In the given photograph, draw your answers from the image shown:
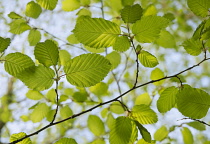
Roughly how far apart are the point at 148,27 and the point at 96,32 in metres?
0.14

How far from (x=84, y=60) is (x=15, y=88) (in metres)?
4.42

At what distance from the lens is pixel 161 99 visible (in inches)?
26.1

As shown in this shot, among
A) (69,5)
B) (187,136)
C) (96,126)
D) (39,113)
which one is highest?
(69,5)

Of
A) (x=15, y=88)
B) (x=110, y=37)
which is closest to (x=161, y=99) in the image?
(x=110, y=37)

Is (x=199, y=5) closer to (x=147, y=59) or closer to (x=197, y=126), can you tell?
(x=147, y=59)

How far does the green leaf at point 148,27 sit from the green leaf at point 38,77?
0.26 meters

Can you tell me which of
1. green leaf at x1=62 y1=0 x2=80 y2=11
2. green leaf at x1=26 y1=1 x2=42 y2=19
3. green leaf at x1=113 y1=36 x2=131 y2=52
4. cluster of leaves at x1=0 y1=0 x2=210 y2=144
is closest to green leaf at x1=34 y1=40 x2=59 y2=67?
cluster of leaves at x1=0 y1=0 x2=210 y2=144

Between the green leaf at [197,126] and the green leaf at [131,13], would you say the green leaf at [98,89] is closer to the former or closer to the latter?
the green leaf at [197,126]

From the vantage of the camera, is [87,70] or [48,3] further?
[48,3]

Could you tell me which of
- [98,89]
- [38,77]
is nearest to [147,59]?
[38,77]

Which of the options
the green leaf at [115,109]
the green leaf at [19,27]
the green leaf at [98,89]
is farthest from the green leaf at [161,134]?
the green leaf at [19,27]

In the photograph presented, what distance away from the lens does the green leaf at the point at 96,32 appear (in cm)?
52

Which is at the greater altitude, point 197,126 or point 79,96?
point 79,96

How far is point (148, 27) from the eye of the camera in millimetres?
528
